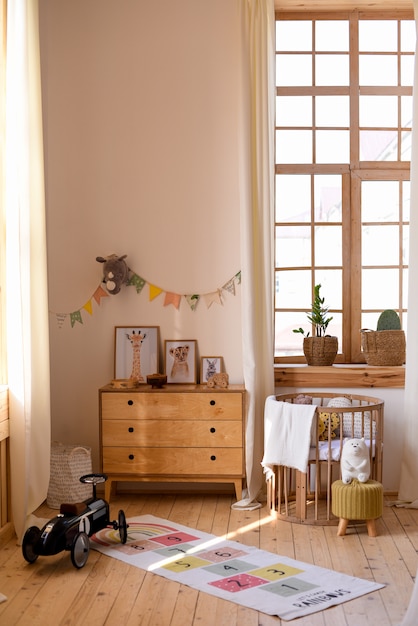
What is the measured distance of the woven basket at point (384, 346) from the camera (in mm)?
4961

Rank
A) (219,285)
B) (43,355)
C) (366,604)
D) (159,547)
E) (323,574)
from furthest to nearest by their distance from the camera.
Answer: (219,285)
(43,355)
(159,547)
(323,574)
(366,604)

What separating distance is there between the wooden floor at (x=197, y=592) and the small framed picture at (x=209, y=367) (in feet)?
2.66

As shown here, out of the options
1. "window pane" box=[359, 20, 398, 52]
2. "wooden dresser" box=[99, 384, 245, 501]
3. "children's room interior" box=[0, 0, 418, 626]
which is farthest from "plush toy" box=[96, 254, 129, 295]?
"window pane" box=[359, 20, 398, 52]

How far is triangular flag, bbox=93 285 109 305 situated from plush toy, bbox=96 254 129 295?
0.09 meters

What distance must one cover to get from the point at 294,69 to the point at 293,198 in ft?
2.67

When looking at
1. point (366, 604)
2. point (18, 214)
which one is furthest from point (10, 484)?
point (366, 604)

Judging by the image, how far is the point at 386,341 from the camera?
4.96 meters

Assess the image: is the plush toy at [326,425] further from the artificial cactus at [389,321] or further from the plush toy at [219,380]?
the artificial cactus at [389,321]

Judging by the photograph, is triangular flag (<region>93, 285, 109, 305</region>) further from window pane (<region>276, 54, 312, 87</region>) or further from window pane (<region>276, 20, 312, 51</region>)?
window pane (<region>276, 20, 312, 51</region>)

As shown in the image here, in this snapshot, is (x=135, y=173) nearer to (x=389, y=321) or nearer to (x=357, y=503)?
(x=389, y=321)

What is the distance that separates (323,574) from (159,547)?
807mm

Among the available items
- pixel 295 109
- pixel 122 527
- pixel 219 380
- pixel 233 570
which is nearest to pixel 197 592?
pixel 233 570

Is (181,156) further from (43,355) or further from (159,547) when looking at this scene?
(159,547)

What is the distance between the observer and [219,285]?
5.05m
